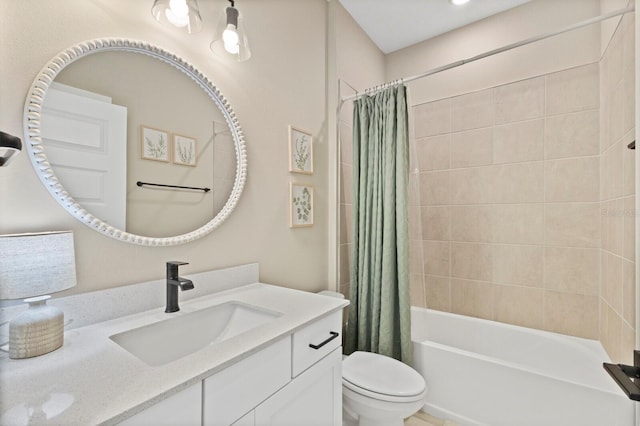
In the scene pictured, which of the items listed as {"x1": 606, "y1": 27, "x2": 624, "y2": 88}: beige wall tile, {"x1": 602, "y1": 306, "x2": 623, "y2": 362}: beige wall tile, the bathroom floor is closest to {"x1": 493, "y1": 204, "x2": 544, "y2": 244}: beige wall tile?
{"x1": 602, "y1": 306, "x2": 623, "y2": 362}: beige wall tile

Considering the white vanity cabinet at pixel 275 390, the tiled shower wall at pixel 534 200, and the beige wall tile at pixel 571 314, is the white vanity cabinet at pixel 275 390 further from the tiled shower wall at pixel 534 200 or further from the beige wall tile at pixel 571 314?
the beige wall tile at pixel 571 314

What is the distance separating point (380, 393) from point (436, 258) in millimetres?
→ 1447

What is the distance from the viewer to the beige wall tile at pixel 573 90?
1.92m

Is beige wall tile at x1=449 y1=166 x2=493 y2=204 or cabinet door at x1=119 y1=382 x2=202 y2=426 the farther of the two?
beige wall tile at x1=449 y1=166 x2=493 y2=204

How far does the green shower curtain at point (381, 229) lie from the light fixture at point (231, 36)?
0.93 metres

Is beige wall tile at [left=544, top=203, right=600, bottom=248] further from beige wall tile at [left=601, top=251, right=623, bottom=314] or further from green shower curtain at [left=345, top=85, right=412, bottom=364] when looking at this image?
green shower curtain at [left=345, top=85, right=412, bottom=364]

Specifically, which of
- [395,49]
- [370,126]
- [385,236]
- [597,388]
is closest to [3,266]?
[385,236]

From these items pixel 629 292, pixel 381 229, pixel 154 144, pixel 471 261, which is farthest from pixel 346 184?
pixel 629 292

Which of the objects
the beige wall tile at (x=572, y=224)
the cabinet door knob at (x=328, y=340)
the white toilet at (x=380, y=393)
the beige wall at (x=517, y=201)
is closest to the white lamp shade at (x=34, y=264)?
the cabinet door knob at (x=328, y=340)

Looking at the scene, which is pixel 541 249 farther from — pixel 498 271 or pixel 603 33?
pixel 603 33

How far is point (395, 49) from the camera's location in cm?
272

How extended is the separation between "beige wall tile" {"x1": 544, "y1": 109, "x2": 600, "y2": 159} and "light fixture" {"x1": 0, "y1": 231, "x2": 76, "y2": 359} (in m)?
2.71

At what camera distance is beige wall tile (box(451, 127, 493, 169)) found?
90.2 inches

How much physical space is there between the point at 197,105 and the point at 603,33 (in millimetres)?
2502
